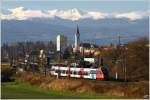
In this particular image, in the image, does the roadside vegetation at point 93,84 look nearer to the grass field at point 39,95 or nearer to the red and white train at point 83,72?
the grass field at point 39,95

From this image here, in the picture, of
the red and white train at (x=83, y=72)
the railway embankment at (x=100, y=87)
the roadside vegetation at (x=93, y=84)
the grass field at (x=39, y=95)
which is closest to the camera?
the grass field at (x=39, y=95)

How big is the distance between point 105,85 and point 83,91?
1.97m

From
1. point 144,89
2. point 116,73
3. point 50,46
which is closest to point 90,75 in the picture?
point 116,73

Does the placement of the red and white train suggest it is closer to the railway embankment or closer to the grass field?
the railway embankment

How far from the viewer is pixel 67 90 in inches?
1732

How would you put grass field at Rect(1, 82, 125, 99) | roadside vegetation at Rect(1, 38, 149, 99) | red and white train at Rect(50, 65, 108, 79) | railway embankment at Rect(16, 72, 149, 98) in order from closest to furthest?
grass field at Rect(1, 82, 125, 99) < roadside vegetation at Rect(1, 38, 149, 99) < railway embankment at Rect(16, 72, 149, 98) < red and white train at Rect(50, 65, 108, 79)

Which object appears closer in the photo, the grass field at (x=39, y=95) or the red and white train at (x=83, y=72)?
the grass field at (x=39, y=95)

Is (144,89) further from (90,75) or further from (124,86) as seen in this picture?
(90,75)

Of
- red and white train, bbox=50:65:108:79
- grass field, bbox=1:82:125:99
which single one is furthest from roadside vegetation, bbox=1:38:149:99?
red and white train, bbox=50:65:108:79

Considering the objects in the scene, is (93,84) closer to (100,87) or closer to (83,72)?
(100,87)

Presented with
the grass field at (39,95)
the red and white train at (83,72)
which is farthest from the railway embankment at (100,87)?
the red and white train at (83,72)

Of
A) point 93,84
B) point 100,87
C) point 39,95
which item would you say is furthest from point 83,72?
point 39,95

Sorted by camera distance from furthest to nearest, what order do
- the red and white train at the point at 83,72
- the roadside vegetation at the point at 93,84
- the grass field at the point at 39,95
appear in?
the red and white train at the point at 83,72 < the roadside vegetation at the point at 93,84 < the grass field at the point at 39,95

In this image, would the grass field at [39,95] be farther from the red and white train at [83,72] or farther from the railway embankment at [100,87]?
the red and white train at [83,72]
